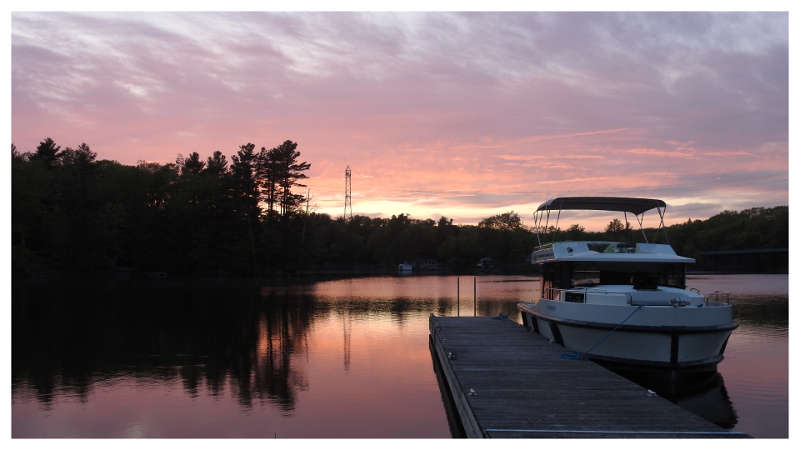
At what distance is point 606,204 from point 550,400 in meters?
11.7

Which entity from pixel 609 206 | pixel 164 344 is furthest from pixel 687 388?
pixel 164 344

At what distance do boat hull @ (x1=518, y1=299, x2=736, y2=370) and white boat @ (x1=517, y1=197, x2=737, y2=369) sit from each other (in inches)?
0.9

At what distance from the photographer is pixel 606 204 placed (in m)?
21.7

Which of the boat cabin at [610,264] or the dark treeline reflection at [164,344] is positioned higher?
the boat cabin at [610,264]

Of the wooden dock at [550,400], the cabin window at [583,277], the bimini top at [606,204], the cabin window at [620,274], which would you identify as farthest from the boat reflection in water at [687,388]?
the bimini top at [606,204]

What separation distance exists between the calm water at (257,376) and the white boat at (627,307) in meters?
1.33

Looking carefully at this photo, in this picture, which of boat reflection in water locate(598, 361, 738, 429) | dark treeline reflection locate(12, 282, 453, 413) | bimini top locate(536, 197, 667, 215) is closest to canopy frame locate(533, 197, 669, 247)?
bimini top locate(536, 197, 667, 215)

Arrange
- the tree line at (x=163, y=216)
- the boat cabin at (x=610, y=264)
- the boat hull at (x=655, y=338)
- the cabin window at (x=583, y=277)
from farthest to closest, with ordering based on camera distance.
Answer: the tree line at (x=163, y=216), the cabin window at (x=583, y=277), the boat cabin at (x=610, y=264), the boat hull at (x=655, y=338)

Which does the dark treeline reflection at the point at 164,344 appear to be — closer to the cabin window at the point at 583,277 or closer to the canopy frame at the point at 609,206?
the cabin window at the point at 583,277

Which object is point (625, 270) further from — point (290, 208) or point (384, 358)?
point (290, 208)

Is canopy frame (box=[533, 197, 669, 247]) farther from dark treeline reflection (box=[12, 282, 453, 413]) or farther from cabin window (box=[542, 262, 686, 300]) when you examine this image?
dark treeline reflection (box=[12, 282, 453, 413])

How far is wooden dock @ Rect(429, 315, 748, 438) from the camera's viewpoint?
9.63 m

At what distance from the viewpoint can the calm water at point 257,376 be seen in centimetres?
1363

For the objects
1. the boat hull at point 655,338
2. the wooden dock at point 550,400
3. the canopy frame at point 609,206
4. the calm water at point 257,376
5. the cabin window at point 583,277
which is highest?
the canopy frame at point 609,206
